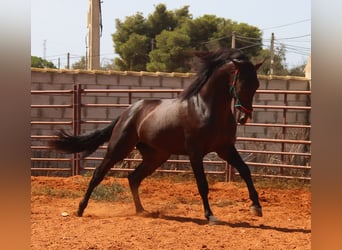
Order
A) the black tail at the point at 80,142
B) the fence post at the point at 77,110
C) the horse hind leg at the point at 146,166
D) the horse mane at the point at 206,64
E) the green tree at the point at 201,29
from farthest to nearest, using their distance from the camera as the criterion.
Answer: the green tree at the point at 201,29, the fence post at the point at 77,110, the black tail at the point at 80,142, the horse hind leg at the point at 146,166, the horse mane at the point at 206,64

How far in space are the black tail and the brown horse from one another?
0.71ft

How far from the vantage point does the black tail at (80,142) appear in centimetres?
604

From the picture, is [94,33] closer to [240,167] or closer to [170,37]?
[240,167]

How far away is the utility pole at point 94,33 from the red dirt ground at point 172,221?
23.6ft

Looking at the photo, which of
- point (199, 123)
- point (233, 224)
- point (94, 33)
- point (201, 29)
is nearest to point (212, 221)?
point (233, 224)

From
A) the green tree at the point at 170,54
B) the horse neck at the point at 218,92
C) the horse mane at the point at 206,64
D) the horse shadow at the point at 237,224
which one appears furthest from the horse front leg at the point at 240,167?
the green tree at the point at 170,54

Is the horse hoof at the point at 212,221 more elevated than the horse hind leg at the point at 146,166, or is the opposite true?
the horse hind leg at the point at 146,166

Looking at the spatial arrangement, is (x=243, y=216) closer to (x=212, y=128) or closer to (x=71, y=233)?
(x=212, y=128)

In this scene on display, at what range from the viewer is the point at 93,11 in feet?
46.3

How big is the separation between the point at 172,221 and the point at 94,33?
1037cm

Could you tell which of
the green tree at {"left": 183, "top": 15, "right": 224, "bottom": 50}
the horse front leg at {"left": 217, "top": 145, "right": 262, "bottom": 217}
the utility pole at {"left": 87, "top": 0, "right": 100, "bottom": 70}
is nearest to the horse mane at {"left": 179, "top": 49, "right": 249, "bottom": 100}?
the horse front leg at {"left": 217, "top": 145, "right": 262, "bottom": 217}

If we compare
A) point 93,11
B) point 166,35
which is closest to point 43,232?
point 93,11

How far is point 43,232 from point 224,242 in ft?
5.17

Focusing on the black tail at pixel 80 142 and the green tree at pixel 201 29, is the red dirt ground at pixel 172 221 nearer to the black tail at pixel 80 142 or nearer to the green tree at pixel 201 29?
the black tail at pixel 80 142
